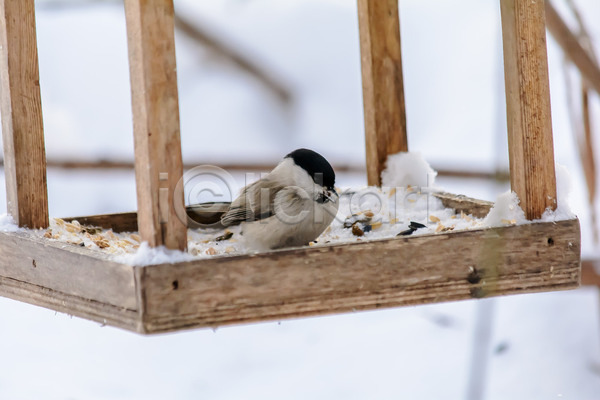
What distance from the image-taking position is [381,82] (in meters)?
2.38

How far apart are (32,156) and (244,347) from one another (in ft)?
5.60

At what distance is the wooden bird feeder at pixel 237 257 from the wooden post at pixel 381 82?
0.70 metres

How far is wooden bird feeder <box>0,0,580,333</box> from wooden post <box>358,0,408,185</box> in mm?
705

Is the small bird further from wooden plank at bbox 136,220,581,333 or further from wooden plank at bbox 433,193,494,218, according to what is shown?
wooden plank at bbox 433,193,494,218

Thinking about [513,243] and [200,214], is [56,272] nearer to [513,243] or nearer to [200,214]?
[200,214]

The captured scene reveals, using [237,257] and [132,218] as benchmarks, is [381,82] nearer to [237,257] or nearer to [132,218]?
[132,218]

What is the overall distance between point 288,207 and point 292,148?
2334 millimetres

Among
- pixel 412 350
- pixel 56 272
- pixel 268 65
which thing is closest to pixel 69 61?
pixel 268 65

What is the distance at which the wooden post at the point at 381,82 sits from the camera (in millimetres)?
2348

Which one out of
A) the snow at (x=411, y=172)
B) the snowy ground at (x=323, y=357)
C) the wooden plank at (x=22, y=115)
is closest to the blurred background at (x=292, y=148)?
the snowy ground at (x=323, y=357)

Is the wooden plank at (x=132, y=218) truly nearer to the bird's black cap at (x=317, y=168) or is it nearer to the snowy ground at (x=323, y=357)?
the bird's black cap at (x=317, y=168)

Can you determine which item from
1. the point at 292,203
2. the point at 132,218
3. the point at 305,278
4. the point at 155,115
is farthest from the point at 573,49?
the point at 155,115

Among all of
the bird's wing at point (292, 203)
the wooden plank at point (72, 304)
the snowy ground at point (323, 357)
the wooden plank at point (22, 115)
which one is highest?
the wooden plank at point (22, 115)

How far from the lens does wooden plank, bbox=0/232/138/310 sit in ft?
4.77
